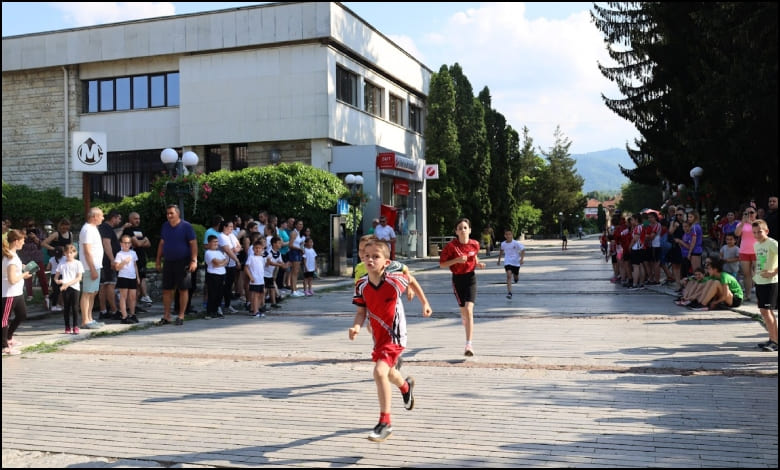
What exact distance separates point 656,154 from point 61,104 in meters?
27.2

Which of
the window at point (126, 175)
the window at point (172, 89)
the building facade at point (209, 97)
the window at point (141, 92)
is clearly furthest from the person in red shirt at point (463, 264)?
the window at point (141, 92)

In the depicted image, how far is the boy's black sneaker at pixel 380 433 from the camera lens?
5.03 metres

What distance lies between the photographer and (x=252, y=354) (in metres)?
9.16

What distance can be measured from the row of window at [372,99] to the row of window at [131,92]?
7743 mm

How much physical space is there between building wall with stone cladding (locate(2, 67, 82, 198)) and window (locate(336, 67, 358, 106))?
12928 mm

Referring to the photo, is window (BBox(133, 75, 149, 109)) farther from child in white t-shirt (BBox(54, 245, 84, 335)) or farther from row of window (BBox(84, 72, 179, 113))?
child in white t-shirt (BBox(54, 245, 84, 335))

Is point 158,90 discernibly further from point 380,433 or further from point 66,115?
point 380,433

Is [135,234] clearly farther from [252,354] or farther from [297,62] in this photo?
[297,62]

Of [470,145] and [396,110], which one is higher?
[396,110]

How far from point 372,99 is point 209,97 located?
8.41 metres

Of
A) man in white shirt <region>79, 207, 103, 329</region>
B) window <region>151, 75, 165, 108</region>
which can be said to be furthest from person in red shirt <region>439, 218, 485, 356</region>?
window <region>151, 75, 165, 108</region>

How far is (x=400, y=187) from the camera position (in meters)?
34.6

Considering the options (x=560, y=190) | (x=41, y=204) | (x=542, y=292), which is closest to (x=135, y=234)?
(x=542, y=292)

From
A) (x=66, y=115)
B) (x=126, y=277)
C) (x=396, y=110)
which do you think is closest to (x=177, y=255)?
(x=126, y=277)
